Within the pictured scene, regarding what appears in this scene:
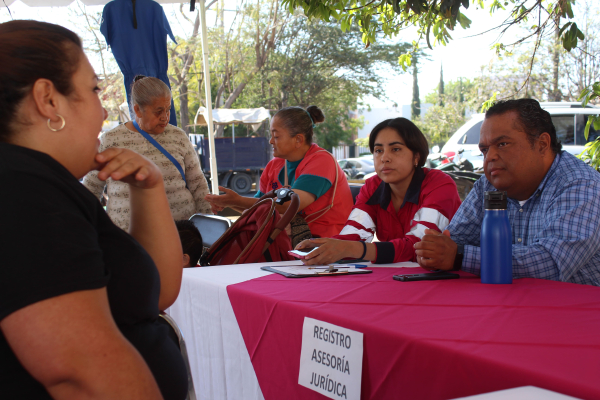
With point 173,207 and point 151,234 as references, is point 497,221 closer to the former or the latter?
point 151,234

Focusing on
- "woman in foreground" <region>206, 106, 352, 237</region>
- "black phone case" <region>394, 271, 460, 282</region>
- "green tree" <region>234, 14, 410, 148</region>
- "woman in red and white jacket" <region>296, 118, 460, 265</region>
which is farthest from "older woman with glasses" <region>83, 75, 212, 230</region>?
"green tree" <region>234, 14, 410, 148</region>

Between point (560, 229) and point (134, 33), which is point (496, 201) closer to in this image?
point (560, 229)

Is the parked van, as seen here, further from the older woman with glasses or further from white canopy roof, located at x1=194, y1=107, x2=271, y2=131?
white canopy roof, located at x1=194, y1=107, x2=271, y2=131

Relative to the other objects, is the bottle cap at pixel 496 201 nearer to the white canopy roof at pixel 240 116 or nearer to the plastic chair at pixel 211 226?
the plastic chair at pixel 211 226

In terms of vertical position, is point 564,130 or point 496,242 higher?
point 564,130

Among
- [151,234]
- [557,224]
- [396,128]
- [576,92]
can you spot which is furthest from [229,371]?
[576,92]

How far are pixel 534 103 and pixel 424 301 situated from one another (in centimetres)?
113

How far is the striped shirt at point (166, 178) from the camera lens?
3062mm

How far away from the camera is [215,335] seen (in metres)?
1.77

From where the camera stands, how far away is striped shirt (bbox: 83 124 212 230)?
3062 millimetres

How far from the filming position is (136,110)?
3113mm

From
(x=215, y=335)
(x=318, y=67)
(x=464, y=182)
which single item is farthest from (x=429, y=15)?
(x=318, y=67)

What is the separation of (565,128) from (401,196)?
8332 mm

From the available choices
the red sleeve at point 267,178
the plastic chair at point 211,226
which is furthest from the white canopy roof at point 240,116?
the plastic chair at point 211,226
